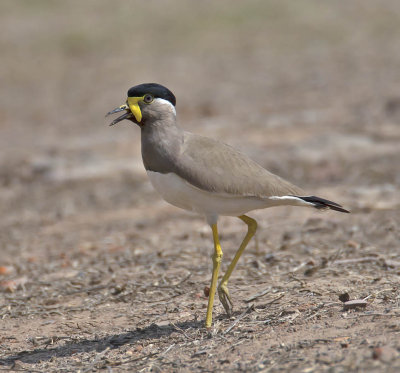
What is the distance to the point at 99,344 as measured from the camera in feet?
14.8

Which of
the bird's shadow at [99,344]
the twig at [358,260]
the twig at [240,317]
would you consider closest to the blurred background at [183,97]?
the twig at [358,260]

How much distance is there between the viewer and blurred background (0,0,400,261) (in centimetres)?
858

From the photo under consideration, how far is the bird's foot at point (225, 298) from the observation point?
178 inches

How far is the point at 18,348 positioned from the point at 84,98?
11.6 meters

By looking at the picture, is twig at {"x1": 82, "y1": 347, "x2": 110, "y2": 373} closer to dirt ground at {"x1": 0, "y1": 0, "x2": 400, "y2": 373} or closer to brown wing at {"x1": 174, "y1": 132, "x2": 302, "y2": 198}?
dirt ground at {"x1": 0, "y1": 0, "x2": 400, "y2": 373}

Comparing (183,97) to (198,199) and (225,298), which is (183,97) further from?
(198,199)

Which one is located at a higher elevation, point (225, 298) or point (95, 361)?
point (225, 298)

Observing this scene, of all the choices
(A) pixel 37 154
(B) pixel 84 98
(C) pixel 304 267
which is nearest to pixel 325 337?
(C) pixel 304 267

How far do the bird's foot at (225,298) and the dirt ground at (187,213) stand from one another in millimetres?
108

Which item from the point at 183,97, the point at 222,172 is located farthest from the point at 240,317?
the point at 183,97

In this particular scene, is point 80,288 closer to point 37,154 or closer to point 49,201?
point 49,201

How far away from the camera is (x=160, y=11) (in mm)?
21000

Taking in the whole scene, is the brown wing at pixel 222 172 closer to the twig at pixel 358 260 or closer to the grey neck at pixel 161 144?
the grey neck at pixel 161 144

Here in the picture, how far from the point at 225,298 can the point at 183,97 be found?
409 inches
